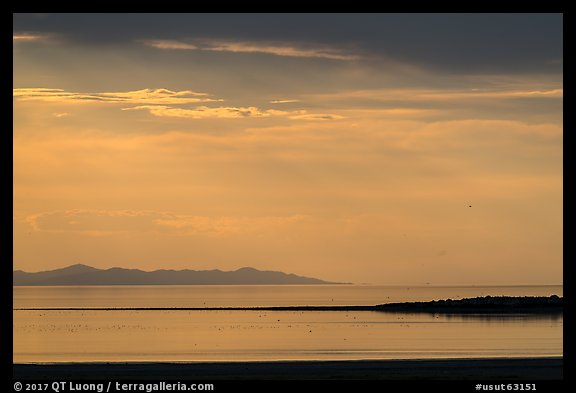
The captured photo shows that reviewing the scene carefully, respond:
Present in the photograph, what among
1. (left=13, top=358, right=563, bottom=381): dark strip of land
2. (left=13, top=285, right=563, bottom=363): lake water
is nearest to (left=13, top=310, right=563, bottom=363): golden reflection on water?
(left=13, top=285, right=563, bottom=363): lake water

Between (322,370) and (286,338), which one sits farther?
(286,338)

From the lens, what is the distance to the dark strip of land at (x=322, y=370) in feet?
132

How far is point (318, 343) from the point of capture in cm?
6938

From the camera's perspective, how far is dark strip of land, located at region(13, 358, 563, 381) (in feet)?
132

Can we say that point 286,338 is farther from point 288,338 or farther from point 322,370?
point 322,370

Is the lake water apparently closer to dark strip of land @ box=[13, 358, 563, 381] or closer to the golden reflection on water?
the golden reflection on water

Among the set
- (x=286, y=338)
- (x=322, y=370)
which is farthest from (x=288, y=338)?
(x=322, y=370)

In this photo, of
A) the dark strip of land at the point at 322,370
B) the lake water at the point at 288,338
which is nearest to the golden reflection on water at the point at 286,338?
the lake water at the point at 288,338

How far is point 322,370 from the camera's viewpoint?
44375 mm

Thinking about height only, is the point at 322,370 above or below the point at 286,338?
below
